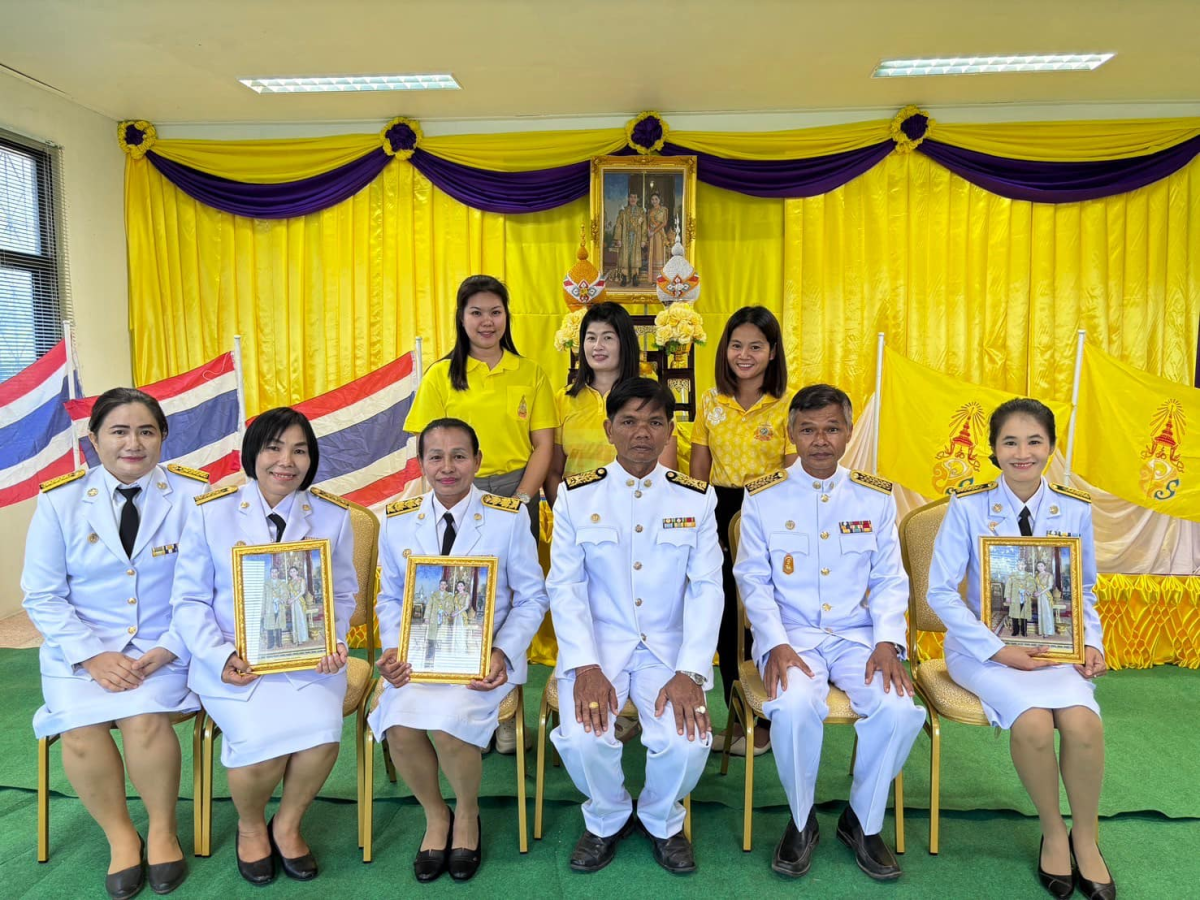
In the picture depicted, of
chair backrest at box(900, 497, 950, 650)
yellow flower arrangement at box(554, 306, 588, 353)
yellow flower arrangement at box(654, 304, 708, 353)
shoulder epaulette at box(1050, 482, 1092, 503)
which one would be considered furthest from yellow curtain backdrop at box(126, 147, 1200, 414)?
shoulder epaulette at box(1050, 482, 1092, 503)

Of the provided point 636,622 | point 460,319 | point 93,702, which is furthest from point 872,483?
point 93,702

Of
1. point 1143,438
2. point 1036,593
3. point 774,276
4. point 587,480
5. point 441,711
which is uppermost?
point 774,276

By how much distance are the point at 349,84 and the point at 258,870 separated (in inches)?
186

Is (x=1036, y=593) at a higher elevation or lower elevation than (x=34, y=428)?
lower

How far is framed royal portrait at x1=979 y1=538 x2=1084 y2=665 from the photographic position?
255 centimetres

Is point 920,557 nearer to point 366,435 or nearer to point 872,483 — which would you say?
point 872,483

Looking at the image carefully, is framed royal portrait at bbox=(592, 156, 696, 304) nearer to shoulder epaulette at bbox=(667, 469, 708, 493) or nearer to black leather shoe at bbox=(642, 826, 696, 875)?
shoulder epaulette at bbox=(667, 469, 708, 493)

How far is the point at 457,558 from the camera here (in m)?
2.57

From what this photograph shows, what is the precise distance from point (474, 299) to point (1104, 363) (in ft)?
10.9

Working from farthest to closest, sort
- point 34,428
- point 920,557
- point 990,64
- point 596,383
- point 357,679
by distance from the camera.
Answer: point 990,64 < point 34,428 < point 596,383 < point 920,557 < point 357,679

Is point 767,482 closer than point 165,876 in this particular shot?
No

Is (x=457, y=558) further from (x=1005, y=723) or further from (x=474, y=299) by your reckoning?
(x=1005, y=723)

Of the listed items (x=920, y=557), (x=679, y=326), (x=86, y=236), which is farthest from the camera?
(x=86, y=236)

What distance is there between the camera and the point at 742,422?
3.32 m
